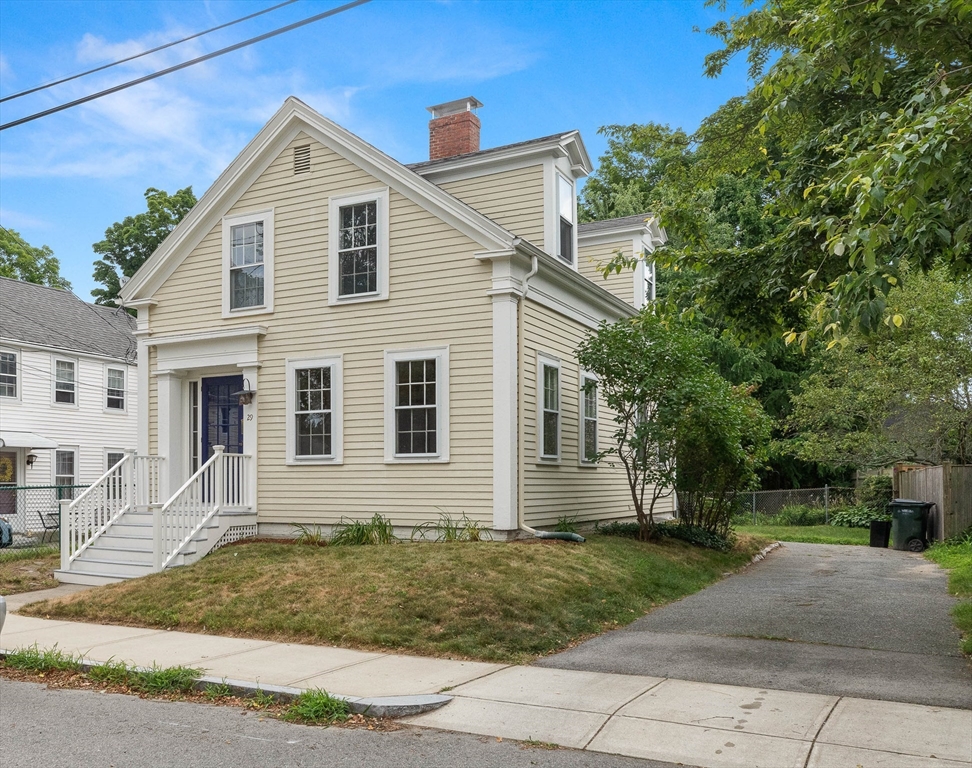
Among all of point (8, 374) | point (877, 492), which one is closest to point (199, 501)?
point (8, 374)

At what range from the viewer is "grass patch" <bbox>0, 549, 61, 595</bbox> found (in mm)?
13352

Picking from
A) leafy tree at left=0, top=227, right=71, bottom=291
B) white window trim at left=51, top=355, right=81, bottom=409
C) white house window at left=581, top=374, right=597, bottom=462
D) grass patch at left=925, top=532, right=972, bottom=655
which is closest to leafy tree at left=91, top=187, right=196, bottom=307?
leafy tree at left=0, top=227, right=71, bottom=291

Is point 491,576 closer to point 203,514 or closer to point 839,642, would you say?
point 839,642

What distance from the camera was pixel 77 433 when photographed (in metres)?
28.4

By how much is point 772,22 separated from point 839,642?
21.9 ft

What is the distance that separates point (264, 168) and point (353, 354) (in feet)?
12.6

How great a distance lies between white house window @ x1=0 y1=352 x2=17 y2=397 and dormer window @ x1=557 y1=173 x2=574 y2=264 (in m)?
18.2

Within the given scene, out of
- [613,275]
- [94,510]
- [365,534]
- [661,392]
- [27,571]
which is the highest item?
[613,275]

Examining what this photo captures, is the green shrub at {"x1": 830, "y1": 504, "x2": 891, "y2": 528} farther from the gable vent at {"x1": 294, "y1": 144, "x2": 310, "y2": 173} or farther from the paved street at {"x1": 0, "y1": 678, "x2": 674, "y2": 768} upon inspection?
the paved street at {"x1": 0, "y1": 678, "x2": 674, "y2": 768}

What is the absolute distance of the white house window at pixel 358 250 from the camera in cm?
1485

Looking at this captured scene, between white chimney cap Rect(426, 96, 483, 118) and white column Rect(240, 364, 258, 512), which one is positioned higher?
white chimney cap Rect(426, 96, 483, 118)

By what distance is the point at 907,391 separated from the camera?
76.3 ft

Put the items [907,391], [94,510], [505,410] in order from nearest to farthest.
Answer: [505,410] → [94,510] → [907,391]

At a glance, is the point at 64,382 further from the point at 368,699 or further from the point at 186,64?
the point at 368,699
